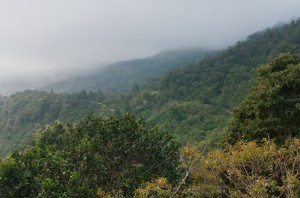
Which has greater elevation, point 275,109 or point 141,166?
point 141,166

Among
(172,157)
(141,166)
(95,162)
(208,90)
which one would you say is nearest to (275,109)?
(172,157)

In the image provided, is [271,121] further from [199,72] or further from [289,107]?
[199,72]

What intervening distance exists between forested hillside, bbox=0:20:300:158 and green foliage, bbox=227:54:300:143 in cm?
3722

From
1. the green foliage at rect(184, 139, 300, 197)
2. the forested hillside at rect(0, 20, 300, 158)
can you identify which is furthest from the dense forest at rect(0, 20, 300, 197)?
the forested hillside at rect(0, 20, 300, 158)

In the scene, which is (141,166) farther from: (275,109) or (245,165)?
(275,109)

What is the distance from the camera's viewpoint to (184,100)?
8862cm

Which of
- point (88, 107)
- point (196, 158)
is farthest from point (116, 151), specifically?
point (88, 107)

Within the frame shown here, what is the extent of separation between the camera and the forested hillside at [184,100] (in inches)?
2876

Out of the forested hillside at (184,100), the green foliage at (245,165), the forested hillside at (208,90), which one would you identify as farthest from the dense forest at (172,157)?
the forested hillside at (184,100)

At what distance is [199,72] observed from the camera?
100750mm

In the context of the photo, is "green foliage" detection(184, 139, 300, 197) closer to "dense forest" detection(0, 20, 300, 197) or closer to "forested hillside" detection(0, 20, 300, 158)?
"dense forest" detection(0, 20, 300, 197)

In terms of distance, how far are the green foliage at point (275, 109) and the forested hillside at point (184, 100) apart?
122 feet

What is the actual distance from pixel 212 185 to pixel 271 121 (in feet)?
26.8

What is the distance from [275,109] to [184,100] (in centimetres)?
6927
